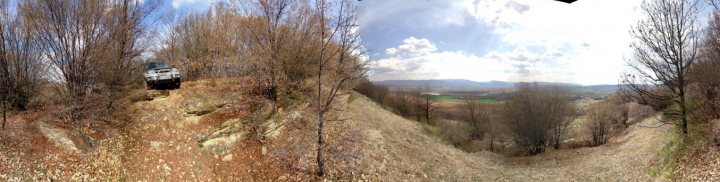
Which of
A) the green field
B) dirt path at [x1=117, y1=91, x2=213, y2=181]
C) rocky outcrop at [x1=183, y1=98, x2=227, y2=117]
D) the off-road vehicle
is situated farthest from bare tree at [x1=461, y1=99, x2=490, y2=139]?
dirt path at [x1=117, y1=91, x2=213, y2=181]

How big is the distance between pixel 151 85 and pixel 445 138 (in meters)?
19.8

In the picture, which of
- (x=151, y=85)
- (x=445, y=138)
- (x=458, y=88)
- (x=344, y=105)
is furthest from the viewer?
(x=458, y=88)

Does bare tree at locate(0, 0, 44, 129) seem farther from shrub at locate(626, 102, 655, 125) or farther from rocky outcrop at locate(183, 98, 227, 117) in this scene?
shrub at locate(626, 102, 655, 125)

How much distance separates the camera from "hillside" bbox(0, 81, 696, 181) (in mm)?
12344

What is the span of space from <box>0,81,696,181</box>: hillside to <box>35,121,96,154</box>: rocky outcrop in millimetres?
160

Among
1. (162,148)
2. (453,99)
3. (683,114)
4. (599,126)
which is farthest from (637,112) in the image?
(162,148)

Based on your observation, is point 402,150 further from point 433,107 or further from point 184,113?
point 433,107

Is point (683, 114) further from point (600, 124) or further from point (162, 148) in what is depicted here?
point (600, 124)

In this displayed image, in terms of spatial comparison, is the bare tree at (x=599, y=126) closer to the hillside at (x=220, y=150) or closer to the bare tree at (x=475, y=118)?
the bare tree at (x=475, y=118)

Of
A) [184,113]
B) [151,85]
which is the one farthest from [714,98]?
[151,85]

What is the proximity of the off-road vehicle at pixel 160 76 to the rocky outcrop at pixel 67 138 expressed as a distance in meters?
5.44

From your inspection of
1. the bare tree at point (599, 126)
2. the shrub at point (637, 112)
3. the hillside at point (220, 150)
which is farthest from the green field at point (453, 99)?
the hillside at point (220, 150)

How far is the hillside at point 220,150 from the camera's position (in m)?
12.3

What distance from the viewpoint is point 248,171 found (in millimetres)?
13531
